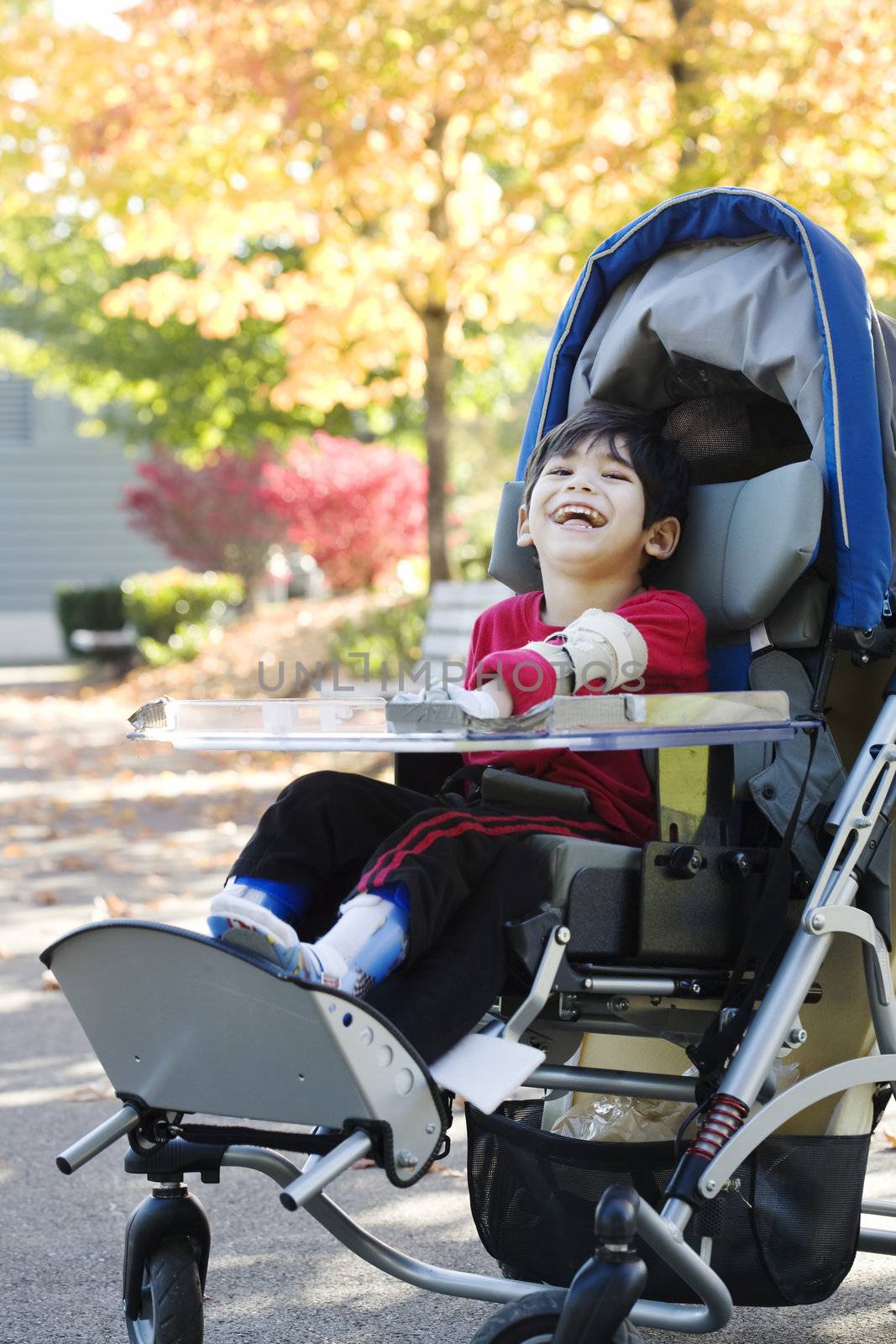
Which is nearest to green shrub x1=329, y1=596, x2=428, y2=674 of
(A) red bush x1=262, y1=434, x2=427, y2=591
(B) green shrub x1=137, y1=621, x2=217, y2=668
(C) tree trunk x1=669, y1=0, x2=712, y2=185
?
(B) green shrub x1=137, y1=621, x2=217, y2=668

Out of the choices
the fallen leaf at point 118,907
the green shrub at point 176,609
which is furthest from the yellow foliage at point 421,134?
the green shrub at point 176,609

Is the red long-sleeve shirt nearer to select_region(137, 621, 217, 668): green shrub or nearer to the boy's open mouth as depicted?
the boy's open mouth

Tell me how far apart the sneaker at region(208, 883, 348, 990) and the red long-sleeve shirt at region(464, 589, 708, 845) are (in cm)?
61

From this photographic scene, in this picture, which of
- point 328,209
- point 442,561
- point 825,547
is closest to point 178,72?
point 328,209

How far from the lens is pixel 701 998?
267 centimetres

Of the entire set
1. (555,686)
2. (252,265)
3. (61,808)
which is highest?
(252,265)

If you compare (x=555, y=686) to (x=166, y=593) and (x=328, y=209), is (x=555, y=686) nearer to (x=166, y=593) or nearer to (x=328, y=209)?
(x=328, y=209)

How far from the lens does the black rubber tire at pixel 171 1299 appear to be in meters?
2.53

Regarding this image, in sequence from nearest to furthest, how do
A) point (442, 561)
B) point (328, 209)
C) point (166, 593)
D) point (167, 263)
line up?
point (328, 209) < point (442, 561) < point (166, 593) < point (167, 263)

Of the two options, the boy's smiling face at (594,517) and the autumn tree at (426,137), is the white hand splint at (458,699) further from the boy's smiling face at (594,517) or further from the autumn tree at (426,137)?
the autumn tree at (426,137)

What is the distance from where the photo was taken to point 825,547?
2951mm

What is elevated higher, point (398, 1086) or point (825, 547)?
point (825, 547)

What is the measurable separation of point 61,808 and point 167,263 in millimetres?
12611

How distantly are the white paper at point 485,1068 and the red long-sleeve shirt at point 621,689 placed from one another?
1.60ft
